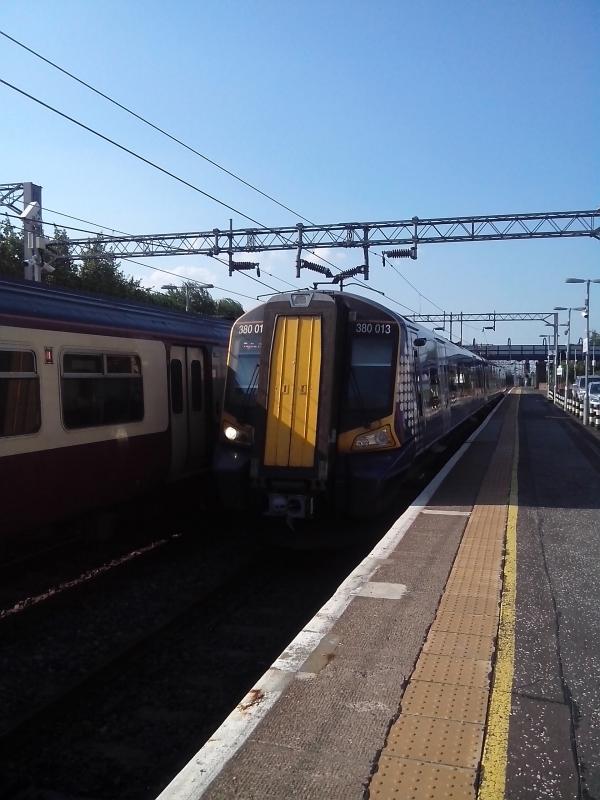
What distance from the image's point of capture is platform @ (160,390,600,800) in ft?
10.1

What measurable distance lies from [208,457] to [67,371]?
3.87m

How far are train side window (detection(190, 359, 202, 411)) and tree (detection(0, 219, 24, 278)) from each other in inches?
743

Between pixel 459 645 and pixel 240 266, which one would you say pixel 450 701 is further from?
pixel 240 266

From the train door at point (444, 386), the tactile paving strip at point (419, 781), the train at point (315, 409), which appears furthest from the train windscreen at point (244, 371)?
the tactile paving strip at point (419, 781)

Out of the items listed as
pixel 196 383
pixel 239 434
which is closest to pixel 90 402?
pixel 239 434

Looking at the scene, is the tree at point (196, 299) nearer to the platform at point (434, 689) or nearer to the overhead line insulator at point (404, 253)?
the overhead line insulator at point (404, 253)

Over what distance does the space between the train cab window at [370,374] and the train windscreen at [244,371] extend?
1.18m

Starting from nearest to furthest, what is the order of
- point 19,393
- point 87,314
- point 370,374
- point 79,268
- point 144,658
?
point 144,658 < point 19,393 < point 87,314 < point 370,374 < point 79,268

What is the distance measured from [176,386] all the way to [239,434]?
179cm

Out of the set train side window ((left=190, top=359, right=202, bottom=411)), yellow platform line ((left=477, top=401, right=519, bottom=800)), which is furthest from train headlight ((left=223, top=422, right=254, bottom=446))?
yellow platform line ((left=477, top=401, right=519, bottom=800))

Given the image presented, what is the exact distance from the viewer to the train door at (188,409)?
1004 cm

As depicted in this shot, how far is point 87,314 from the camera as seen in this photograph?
8.11 m

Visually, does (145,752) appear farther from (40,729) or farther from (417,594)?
(417,594)

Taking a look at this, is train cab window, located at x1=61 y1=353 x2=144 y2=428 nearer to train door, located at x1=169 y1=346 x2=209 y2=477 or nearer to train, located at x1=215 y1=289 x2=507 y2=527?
train door, located at x1=169 y1=346 x2=209 y2=477
